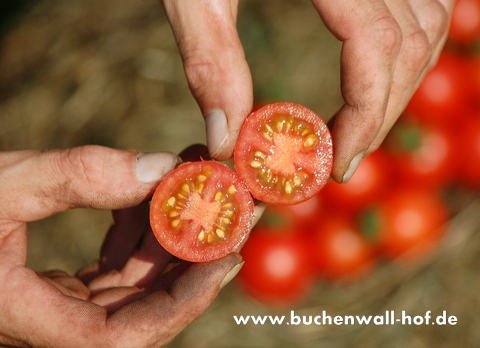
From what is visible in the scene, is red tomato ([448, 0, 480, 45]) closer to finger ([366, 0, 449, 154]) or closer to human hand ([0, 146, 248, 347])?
finger ([366, 0, 449, 154])

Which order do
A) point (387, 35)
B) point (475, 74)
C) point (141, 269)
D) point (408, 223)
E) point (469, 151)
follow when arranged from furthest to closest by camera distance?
point (475, 74)
point (469, 151)
point (408, 223)
point (141, 269)
point (387, 35)

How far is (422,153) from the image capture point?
309 centimetres

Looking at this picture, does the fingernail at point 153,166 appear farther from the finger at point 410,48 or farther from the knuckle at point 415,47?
the knuckle at point 415,47

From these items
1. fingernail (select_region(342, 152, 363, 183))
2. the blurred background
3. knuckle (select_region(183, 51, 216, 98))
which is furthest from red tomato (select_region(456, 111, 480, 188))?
knuckle (select_region(183, 51, 216, 98))

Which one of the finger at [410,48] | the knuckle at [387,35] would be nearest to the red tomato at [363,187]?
the finger at [410,48]

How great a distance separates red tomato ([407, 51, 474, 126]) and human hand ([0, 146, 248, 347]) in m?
2.22

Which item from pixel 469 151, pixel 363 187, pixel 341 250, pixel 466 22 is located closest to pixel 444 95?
pixel 469 151

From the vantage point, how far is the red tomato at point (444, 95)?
3.18 m

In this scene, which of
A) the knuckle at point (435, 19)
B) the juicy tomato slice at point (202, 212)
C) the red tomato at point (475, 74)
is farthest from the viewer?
the red tomato at point (475, 74)

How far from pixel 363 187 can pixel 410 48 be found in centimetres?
125

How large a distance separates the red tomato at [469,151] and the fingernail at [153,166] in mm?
2417

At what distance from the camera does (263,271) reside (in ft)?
10.1

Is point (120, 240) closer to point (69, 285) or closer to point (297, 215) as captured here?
point (69, 285)

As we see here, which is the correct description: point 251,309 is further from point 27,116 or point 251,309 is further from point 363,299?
point 27,116
